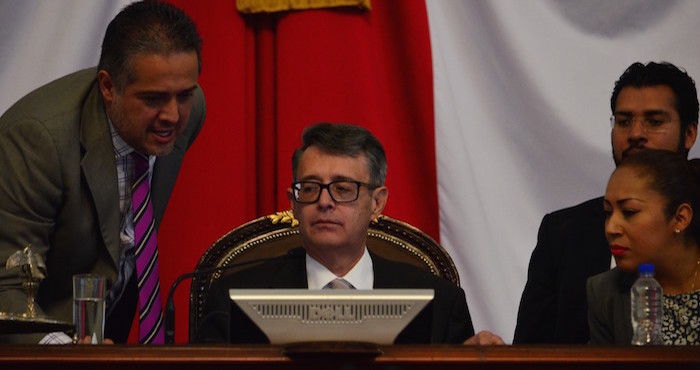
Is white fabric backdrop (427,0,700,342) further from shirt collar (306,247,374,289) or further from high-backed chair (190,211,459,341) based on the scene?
shirt collar (306,247,374,289)

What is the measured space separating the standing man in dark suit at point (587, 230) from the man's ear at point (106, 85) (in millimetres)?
1129

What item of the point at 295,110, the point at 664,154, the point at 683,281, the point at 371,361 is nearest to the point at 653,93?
the point at 664,154

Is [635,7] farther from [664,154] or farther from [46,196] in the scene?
[46,196]

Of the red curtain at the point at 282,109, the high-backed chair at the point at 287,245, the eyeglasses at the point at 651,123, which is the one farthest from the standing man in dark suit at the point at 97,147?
the eyeglasses at the point at 651,123

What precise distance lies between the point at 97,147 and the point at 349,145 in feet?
1.95

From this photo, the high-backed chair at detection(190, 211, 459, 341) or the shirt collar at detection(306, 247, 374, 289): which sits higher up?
the high-backed chair at detection(190, 211, 459, 341)

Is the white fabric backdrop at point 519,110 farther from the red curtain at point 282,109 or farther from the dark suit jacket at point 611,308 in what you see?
the dark suit jacket at point 611,308

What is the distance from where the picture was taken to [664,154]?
2715 millimetres

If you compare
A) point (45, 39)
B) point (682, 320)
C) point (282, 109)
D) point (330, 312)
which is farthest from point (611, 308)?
point (45, 39)

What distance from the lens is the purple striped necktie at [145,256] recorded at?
2.84 metres

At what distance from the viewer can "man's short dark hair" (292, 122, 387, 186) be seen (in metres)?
2.84

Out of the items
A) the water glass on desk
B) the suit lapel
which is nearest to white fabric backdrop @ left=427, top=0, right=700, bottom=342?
the suit lapel

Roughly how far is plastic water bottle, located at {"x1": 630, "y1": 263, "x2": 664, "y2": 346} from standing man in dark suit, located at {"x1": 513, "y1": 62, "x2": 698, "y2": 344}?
575mm

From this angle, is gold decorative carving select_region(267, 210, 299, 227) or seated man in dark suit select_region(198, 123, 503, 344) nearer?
seated man in dark suit select_region(198, 123, 503, 344)
